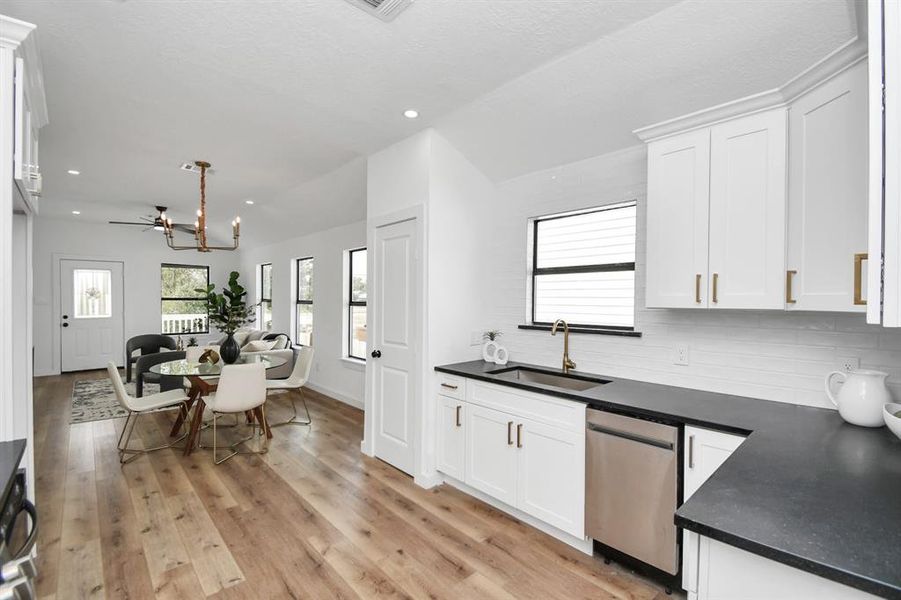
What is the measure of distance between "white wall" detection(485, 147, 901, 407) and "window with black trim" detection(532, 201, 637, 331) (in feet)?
0.37

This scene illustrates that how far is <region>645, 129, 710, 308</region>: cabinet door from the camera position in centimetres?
223

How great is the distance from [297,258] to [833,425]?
6747 millimetres

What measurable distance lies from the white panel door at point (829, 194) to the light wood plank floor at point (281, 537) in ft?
5.23

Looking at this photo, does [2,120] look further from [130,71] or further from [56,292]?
[56,292]

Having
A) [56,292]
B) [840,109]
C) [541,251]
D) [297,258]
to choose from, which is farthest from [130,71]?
[56,292]

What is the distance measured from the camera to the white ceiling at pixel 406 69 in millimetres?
1933

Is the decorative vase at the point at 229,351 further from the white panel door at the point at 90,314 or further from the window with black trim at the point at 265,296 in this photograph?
the white panel door at the point at 90,314

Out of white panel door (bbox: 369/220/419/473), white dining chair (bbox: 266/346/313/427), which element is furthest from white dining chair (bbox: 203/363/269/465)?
white panel door (bbox: 369/220/419/473)

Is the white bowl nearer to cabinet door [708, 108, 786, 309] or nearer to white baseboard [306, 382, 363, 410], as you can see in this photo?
cabinet door [708, 108, 786, 309]

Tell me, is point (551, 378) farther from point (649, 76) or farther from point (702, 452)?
point (649, 76)

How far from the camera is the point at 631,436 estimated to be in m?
2.13

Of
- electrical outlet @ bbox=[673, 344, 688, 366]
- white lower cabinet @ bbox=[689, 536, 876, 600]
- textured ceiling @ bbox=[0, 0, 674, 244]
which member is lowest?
white lower cabinet @ bbox=[689, 536, 876, 600]

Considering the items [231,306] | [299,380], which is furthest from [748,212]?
[231,306]

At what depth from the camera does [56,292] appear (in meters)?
→ 7.32
